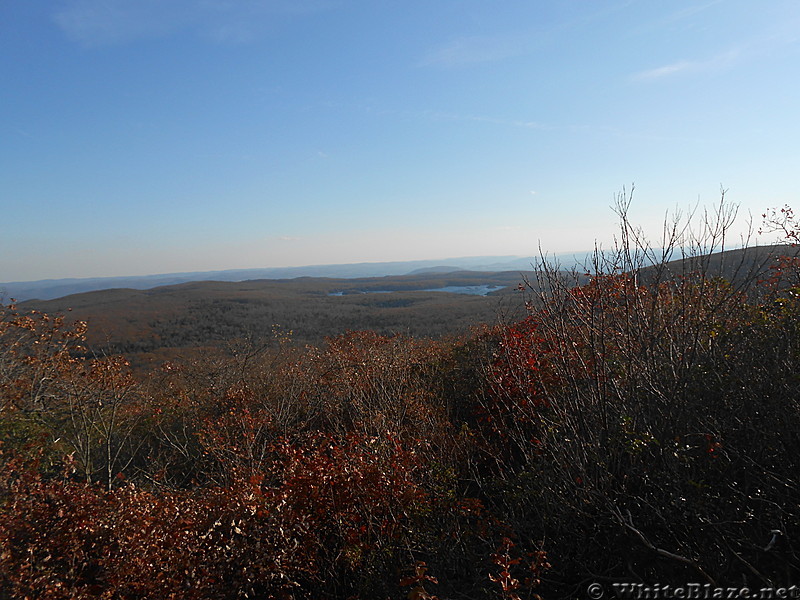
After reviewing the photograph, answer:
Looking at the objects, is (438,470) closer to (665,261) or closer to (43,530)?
(665,261)

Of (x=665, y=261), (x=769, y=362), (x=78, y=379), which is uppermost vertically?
(x=665, y=261)

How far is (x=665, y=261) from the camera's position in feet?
13.2

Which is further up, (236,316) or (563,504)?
(563,504)

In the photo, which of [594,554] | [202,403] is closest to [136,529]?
[594,554]

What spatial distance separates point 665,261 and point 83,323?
32.5ft

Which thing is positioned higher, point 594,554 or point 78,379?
point 78,379

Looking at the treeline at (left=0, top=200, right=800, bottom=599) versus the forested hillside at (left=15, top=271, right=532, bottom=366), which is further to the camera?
the forested hillside at (left=15, top=271, right=532, bottom=366)

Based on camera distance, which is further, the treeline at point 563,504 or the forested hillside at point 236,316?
the forested hillside at point 236,316

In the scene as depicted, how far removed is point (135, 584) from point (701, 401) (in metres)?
5.28

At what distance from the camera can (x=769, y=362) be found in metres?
4.02

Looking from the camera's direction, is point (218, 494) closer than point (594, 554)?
No

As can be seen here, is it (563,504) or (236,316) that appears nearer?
(563,504)

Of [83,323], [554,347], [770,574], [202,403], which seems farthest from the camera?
[202,403]

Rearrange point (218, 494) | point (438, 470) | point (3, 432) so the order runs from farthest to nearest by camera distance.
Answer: point (3, 432), point (438, 470), point (218, 494)
